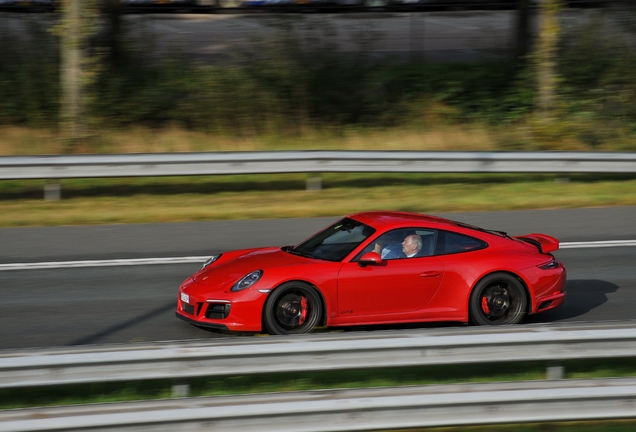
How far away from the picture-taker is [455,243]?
859cm

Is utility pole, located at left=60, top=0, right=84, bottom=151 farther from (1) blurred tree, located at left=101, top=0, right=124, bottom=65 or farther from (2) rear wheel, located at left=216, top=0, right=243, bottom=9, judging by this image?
(2) rear wheel, located at left=216, top=0, right=243, bottom=9

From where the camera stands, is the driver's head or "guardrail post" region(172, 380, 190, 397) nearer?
"guardrail post" region(172, 380, 190, 397)

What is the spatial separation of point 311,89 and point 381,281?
550 inches

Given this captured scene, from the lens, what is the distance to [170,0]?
26.5 metres

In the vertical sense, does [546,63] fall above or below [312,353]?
above

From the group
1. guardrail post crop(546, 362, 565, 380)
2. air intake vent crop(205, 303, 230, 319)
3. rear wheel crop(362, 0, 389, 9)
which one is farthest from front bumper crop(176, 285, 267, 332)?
rear wheel crop(362, 0, 389, 9)

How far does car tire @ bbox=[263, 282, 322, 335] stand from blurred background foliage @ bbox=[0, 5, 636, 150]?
1240 cm

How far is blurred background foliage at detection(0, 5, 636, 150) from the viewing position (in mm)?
20484

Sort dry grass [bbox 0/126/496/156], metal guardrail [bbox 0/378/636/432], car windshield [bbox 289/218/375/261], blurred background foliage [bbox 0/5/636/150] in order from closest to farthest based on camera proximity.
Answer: metal guardrail [bbox 0/378/636/432] → car windshield [bbox 289/218/375/261] → dry grass [bbox 0/126/496/156] → blurred background foliage [bbox 0/5/636/150]

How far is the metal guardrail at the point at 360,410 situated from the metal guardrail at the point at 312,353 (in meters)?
0.42

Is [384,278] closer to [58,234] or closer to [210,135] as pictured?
[58,234]

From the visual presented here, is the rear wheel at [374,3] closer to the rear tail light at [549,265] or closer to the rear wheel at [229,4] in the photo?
the rear wheel at [229,4]

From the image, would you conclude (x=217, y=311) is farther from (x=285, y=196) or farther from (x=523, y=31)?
(x=523, y=31)

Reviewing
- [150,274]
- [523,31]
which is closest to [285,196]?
[150,274]
